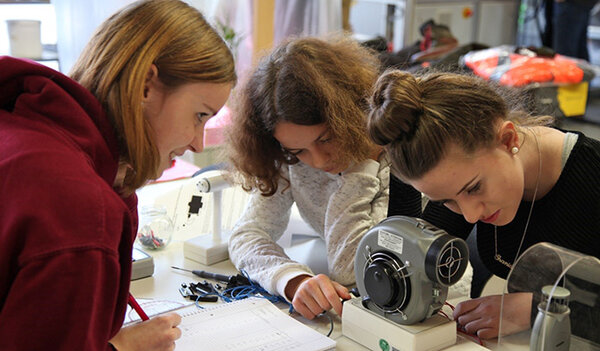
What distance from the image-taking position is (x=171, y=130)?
1087 mm

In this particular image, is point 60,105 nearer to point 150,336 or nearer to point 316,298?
point 150,336

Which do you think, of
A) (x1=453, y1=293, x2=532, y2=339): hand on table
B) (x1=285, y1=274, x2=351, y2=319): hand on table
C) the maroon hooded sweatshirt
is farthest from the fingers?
the maroon hooded sweatshirt

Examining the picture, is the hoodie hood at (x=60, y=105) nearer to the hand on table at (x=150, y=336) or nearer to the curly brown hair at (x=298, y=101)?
the hand on table at (x=150, y=336)

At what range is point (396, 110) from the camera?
113cm

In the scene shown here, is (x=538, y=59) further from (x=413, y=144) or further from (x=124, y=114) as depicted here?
(x=124, y=114)

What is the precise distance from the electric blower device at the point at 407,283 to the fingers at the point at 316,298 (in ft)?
0.29

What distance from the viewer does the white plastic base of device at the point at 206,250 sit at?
159cm

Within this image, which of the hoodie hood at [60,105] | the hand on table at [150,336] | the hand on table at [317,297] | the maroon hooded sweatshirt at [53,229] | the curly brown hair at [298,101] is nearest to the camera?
the maroon hooded sweatshirt at [53,229]

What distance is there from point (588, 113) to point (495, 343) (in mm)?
3267

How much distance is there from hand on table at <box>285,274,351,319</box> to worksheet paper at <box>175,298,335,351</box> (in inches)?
1.5

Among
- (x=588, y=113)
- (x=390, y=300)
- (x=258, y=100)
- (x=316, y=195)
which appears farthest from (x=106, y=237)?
(x=588, y=113)

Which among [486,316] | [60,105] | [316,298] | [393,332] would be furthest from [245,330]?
[60,105]

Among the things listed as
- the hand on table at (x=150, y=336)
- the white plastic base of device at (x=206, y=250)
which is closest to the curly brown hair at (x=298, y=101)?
the white plastic base of device at (x=206, y=250)

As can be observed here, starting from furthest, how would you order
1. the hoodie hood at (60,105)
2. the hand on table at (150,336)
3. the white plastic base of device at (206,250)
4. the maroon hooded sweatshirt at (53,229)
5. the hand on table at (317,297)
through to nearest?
the white plastic base of device at (206,250) < the hand on table at (317,297) < the hand on table at (150,336) < the hoodie hood at (60,105) < the maroon hooded sweatshirt at (53,229)
